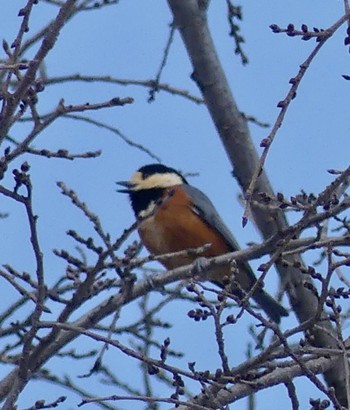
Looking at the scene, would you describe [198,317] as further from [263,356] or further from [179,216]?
[179,216]

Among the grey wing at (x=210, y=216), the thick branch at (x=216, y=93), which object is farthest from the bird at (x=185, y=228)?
the thick branch at (x=216, y=93)

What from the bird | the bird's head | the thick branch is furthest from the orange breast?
the thick branch

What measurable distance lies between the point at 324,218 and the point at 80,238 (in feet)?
2.29

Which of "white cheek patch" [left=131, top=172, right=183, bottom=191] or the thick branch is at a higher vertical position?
"white cheek patch" [left=131, top=172, right=183, bottom=191]

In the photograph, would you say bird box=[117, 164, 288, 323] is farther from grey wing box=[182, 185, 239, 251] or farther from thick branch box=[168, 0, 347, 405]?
thick branch box=[168, 0, 347, 405]

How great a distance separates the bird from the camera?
18.5 ft

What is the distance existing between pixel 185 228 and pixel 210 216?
0.22 m

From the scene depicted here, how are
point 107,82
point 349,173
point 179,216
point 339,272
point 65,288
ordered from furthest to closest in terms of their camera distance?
1. point 179,216
2. point 107,82
3. point 65,288
4. point 339,272
5. point 349,173

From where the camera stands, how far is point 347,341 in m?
3.49

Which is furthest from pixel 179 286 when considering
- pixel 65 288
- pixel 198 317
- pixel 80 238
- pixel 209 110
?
pixel 80 238

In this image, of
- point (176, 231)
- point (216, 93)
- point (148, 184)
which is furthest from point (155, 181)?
point (216, 93)

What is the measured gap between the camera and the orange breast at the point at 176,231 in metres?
5.77

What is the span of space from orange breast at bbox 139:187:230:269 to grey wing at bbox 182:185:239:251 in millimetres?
32

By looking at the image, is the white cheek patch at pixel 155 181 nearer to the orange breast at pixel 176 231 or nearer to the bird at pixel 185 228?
the bird at pixel 185 228
